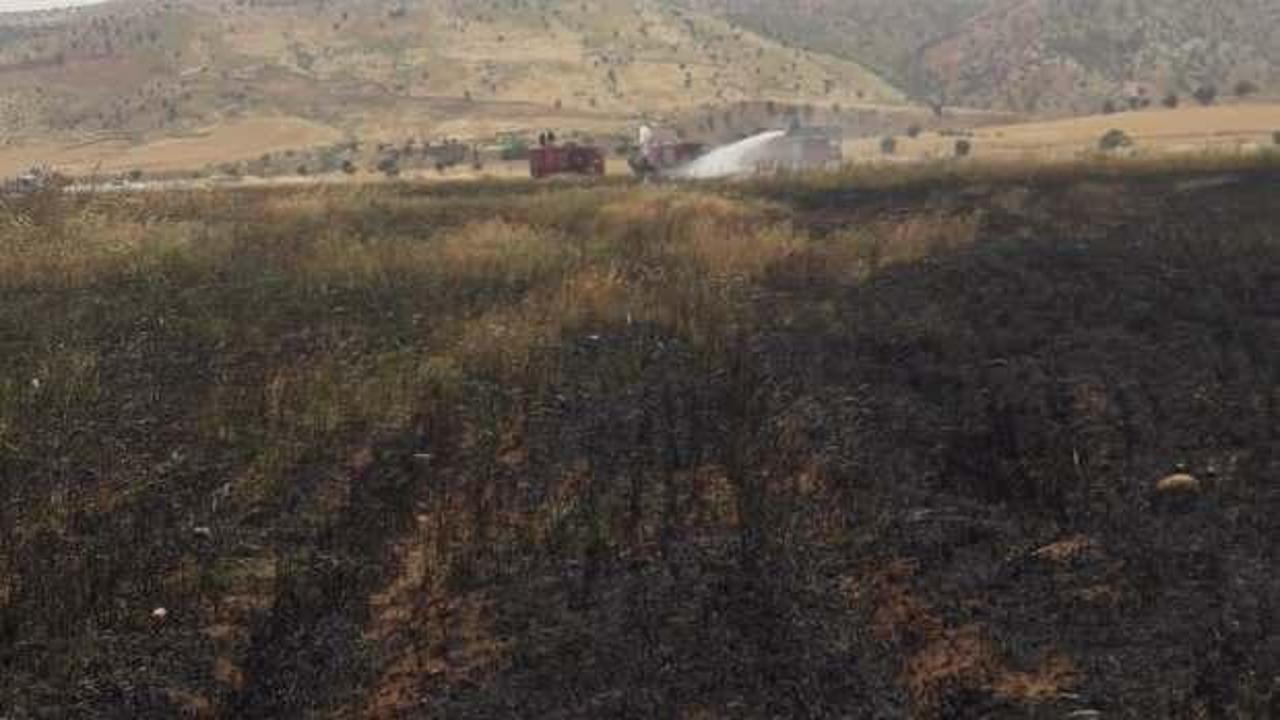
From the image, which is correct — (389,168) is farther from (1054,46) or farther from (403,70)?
(1054,46)

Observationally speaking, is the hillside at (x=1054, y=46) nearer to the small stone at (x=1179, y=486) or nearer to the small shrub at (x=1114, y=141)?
the small shrub at (x=1114, y=141)

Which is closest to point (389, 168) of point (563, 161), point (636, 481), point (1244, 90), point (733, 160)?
point (563, 161)

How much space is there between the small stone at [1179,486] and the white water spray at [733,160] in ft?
103

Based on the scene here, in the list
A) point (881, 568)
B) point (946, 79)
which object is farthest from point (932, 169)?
point (946, 79)

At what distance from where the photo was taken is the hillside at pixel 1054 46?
106688 mm

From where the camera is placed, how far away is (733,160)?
41312 millimetres

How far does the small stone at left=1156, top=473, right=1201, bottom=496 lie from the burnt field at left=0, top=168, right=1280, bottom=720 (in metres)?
0.13

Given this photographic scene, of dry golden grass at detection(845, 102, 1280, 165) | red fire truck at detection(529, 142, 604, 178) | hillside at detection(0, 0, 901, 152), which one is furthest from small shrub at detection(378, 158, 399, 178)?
hillside at detection(0, 0, 901, 152)

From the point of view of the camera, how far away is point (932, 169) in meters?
31.0

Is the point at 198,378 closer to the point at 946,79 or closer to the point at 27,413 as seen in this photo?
the point at 27,413

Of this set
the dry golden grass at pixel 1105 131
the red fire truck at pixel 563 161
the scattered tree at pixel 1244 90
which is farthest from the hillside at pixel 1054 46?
the red fire truck at pixel 563 161

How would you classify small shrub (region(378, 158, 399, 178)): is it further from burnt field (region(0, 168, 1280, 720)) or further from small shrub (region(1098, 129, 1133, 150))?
burnt field (region(0, 168, 1280, 720))

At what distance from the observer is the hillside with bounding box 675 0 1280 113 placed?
4200 inches

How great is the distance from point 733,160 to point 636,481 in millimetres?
32803
